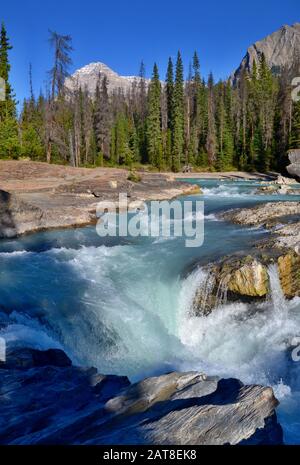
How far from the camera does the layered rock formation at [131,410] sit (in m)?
4.37

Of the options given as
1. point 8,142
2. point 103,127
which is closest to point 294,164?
point 8,142

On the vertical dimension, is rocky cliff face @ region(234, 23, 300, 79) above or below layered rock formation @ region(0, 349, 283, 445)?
above

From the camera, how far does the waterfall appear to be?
33.8 feet

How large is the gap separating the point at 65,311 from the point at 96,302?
3.01 ft

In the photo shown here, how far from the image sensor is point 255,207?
18.8 m

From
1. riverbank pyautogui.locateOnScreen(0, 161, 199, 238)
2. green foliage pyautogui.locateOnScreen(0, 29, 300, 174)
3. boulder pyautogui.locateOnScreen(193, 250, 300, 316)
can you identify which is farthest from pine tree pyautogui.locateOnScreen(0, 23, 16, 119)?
boulder pyautogui.locateOnScreen(193, 250, 300, 316)

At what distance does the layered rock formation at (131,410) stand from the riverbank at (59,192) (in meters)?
11.9

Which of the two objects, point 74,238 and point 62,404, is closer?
point 62,404

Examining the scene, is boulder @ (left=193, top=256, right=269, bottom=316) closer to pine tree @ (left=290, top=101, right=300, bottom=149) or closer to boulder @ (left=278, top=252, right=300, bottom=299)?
boulder @ (left=278, top=252, right=300, bottom=299)

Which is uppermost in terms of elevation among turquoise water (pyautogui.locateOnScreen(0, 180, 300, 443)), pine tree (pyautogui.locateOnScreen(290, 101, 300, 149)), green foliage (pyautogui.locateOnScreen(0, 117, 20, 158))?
pine tree (pyautogui.locateOnScreen(290, 101, 300, 149))

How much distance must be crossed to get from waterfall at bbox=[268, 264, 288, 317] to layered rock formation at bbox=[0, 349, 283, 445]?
201 inches
